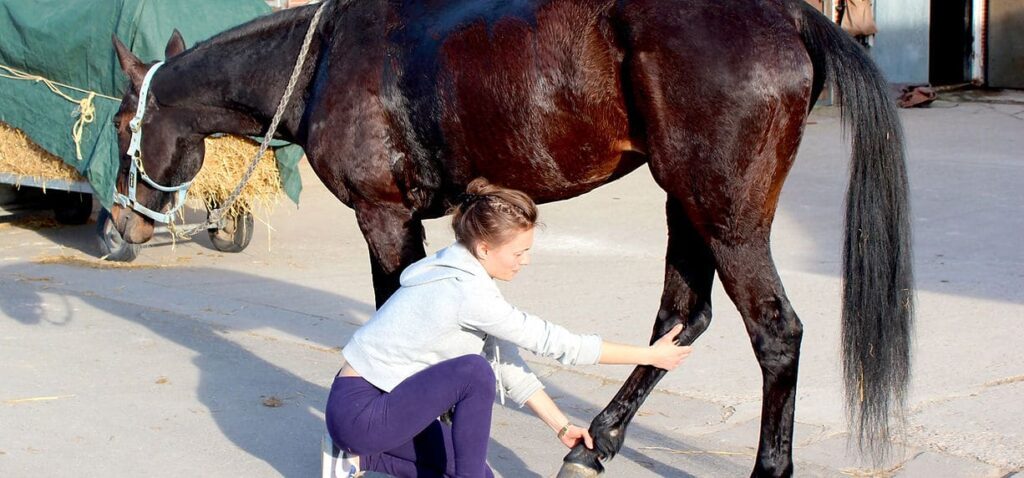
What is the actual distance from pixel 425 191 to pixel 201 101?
1170mm

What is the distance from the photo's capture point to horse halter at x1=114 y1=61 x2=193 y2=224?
16.0 ft

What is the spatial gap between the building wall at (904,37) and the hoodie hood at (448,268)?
39.9ft

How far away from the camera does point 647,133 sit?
366cm

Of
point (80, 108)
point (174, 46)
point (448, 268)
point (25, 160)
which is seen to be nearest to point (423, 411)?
point (448, 268)

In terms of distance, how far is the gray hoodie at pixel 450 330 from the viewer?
332 cm

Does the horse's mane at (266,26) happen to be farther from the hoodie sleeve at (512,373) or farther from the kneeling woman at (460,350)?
→ the hoodie sleeve at (512,373)

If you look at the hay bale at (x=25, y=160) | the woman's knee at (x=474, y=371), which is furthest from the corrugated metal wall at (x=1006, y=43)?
the woman's knee at (x=474, y=371)

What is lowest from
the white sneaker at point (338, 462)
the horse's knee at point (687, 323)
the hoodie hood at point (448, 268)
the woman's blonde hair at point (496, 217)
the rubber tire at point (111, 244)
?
the rubber tire at point (111, 244)

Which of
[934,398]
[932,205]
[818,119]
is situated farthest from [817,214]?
[818,119]

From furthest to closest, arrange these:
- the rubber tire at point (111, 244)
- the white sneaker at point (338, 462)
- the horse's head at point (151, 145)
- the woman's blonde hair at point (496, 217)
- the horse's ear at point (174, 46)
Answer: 1. the rubber tire at point (111, 244)
2. the horse's ear at point (174, 46)
3. the horse's head at point (151, 145)
4. the white sneaker at point (338, 462)
5. the woman's blonde hair at point (496, 217)

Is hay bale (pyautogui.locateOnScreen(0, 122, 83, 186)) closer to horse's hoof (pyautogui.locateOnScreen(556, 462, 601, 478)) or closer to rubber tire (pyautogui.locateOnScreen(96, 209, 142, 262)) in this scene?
rubber tire (pyautogui.locateOnScreen(96, 209, 142, 262))

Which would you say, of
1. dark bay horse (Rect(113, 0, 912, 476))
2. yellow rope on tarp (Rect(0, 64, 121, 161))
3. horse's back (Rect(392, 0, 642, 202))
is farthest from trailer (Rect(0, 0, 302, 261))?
horse's back (Rect(392, 0, 642, 202))

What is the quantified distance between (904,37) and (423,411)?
41.4ft

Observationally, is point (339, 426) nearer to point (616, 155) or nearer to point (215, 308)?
point (616, 155)
